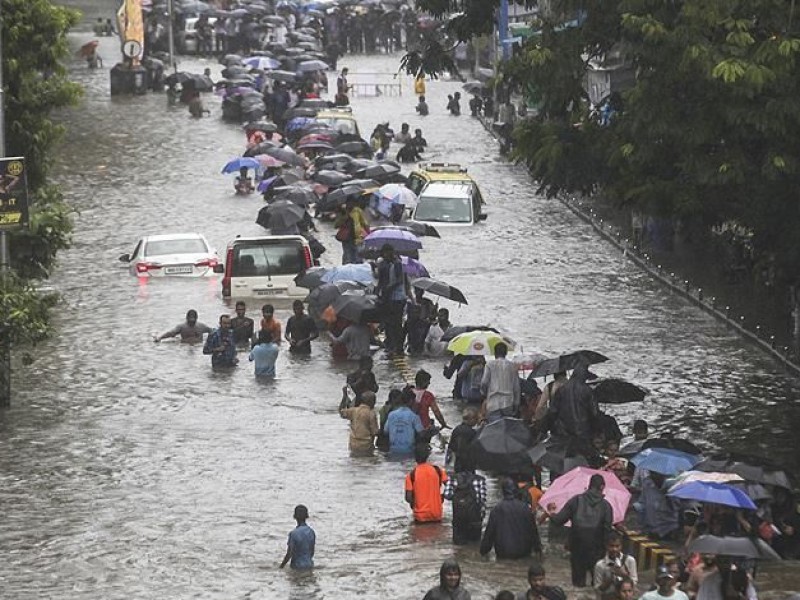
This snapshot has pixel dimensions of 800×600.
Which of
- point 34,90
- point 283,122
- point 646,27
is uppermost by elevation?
point 646,27

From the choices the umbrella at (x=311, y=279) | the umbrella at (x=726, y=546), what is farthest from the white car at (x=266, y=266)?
the umbrella at (x=726, y=546)

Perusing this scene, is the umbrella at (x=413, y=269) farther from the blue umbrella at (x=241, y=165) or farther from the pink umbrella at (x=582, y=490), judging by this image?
the blue umbrella at (x=241, y=165)

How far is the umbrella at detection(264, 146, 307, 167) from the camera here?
59.3 meters

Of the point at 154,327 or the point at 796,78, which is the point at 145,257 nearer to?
the point at 154,327

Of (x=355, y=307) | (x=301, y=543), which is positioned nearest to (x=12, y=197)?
(x=355, y=307)

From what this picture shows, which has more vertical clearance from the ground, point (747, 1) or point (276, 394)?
point (747, 1)

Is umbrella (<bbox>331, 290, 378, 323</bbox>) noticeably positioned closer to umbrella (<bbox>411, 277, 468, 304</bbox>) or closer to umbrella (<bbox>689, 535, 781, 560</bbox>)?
umbrella (<bbox>411, 277, 468, 304</bbox>)

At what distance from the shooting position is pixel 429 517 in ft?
84.4

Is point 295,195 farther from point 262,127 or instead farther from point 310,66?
point 310,66

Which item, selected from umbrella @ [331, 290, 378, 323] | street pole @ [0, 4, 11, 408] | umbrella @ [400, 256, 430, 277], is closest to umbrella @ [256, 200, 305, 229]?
umbrella @ [400, 256, 430, 277]

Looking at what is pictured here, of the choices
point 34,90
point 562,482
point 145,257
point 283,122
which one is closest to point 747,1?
point 562,482

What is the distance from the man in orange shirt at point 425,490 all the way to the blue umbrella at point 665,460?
2140 millimetres

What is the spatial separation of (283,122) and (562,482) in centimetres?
4797

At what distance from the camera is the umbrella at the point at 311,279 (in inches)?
1540
